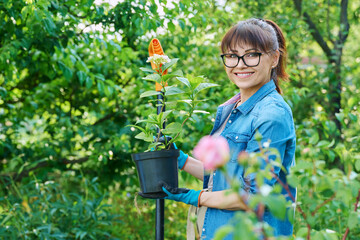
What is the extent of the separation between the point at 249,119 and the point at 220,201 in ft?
1.02

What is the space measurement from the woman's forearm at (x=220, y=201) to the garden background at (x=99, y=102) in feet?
3.92

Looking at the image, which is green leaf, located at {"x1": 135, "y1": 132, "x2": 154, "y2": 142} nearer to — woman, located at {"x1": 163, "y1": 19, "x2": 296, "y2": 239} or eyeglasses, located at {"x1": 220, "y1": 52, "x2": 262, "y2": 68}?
woman, located at {"x1": 163, "y1": 19, "x2": 296, "y2": 239}

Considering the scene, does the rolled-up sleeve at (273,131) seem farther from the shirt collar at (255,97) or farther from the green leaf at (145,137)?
the green leaf at (145,137)

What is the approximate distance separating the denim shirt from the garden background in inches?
40.2

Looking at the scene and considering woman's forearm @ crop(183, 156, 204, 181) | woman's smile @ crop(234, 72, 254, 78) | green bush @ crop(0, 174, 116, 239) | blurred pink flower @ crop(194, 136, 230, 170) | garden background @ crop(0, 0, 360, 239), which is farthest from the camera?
green bush @ crop(0, 174, 116, 239)

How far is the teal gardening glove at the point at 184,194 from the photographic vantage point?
154cm

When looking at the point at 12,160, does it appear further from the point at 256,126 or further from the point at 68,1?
the point at 256,126

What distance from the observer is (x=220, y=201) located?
145 cm

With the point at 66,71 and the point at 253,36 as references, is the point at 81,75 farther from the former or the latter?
the point at 253,36

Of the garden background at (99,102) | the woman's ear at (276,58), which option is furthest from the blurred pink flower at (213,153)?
the garden background at (99,102)

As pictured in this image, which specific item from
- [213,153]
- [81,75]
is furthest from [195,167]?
[81,75]

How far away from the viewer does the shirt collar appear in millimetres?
1577

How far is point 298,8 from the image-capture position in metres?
4.49

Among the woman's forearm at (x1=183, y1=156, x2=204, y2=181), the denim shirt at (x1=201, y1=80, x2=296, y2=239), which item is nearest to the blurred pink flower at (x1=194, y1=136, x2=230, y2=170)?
the denim shirt at (x1=201, y1=80, x2=296, y2=239)
